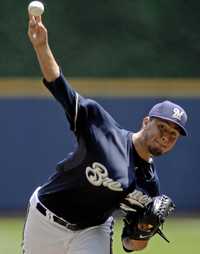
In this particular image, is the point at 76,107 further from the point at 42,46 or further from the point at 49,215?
the point at 49,215

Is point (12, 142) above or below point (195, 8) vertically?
below

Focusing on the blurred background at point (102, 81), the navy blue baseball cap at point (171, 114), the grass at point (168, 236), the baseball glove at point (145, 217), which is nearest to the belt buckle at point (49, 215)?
the baseball glove at point (145, 217)

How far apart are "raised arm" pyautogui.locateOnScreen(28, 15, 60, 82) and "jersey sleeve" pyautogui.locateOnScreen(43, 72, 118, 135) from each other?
0.05m

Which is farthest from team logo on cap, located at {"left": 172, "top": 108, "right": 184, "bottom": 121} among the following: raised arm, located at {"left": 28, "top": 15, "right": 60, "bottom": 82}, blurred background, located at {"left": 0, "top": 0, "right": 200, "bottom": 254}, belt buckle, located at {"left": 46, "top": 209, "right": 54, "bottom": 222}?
blurred background, located at {"left": 0, "top": 0, "right": 200, "bottom": 254}

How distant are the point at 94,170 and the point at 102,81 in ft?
25.4

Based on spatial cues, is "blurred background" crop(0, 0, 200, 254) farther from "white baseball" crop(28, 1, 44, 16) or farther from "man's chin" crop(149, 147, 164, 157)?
"white baseball" crop(28, 1, 44, 16)

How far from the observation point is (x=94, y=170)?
17.2ft

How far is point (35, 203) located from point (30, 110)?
697 centimetres

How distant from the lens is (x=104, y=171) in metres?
5.24

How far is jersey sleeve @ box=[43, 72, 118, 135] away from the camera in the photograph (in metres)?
5.09

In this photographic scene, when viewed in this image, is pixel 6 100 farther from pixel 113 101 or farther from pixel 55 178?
pixel 55 178

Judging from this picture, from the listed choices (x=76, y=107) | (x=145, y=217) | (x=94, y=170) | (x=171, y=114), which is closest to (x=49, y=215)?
(x=94, y=170)

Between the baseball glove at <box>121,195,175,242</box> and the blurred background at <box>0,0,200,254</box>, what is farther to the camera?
the blurred background at <box>0,0,200,254</box>

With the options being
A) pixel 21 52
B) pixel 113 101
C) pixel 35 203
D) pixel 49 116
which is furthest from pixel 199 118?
pixel 35 203
